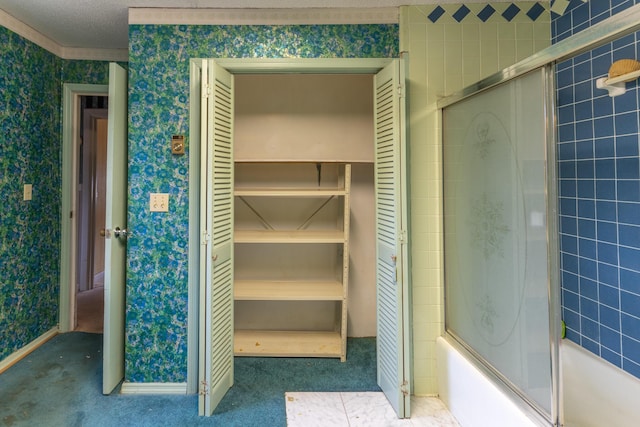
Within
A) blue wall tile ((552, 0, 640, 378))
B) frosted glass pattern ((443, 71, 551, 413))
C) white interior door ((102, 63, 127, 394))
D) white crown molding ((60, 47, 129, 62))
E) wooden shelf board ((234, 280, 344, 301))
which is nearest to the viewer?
frosted glass pattern ((443, 71, 551, 413))

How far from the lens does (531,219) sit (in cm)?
146

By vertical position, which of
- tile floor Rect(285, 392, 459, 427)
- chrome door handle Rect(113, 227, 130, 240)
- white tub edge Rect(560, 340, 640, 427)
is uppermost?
chrome door handle Rect(113, 227, 130, 240)

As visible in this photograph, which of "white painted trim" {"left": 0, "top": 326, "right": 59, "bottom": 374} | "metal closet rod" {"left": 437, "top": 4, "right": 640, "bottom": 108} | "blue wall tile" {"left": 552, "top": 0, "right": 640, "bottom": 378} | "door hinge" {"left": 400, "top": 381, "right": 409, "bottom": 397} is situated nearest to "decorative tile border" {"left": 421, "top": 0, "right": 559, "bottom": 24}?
"blue wall tile" {"left": 552, "top": 0, "right": 640, "bottom": 378}

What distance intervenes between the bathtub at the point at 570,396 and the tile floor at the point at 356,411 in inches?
4.3

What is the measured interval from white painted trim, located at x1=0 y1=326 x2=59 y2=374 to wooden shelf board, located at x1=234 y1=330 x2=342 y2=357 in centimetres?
→ 149

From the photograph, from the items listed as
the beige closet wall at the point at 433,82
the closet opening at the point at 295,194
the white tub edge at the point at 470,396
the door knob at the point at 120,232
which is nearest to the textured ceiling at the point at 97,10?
the beige closet wall at the point at 433,82

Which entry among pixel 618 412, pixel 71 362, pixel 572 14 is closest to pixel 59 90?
pixel 71 362

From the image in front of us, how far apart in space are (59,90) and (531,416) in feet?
A: 12.6

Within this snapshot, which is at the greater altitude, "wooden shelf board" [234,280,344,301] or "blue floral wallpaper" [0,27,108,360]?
"blue floral wallpaper" [0,27,108,360]

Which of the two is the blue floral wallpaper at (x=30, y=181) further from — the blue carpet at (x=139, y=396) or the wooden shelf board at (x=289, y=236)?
the wooden shelf board at (x=289, y=236)

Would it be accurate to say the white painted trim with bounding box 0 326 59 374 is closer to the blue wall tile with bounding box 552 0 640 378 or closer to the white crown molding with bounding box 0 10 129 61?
the white crown molding with bounding box 0 10 129 61

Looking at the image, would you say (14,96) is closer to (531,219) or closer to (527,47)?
(531,219)

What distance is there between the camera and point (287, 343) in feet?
9.34

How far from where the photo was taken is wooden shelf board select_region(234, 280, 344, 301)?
8.83 ft
